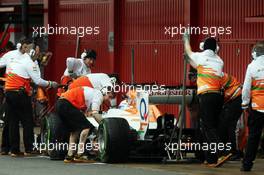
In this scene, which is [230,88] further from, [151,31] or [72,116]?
[151,31]

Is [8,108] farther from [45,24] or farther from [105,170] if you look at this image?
[45,24]

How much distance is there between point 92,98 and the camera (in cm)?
1677

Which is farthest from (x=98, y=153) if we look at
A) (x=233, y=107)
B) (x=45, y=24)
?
(x=45, y=24)

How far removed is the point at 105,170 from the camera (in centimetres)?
1529

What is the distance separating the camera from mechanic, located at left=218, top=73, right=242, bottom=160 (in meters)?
16.6

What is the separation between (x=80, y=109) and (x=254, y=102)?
10.5 feet

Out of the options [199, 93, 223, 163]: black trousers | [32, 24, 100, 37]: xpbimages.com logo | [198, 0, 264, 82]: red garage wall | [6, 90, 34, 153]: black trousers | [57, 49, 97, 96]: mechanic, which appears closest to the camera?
[199, 93, 223, 163]: black trousers

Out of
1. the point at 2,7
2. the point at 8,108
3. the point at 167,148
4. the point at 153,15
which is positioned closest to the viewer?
the point at 167,148

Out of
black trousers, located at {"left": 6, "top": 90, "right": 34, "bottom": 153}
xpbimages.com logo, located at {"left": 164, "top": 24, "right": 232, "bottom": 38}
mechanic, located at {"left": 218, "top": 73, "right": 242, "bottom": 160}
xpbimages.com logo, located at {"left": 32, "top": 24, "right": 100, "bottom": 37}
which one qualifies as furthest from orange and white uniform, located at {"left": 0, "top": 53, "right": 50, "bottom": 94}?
xpbimages.com logo, located at {"left": 32, "top": 24, "right": 100, "bottom": 37}

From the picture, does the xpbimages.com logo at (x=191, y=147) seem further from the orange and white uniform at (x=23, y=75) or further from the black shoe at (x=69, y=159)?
the orange and white uniform at (x=23, y=75)

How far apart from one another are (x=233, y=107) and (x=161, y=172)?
7.30 ft

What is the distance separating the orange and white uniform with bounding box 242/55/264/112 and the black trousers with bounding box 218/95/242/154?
1.30 m

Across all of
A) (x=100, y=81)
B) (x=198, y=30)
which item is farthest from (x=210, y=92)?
(x=198, y=30)

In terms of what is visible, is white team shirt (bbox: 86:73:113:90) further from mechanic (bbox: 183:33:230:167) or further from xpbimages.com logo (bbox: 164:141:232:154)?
mechanic (bbox: 183:33:230:167)
